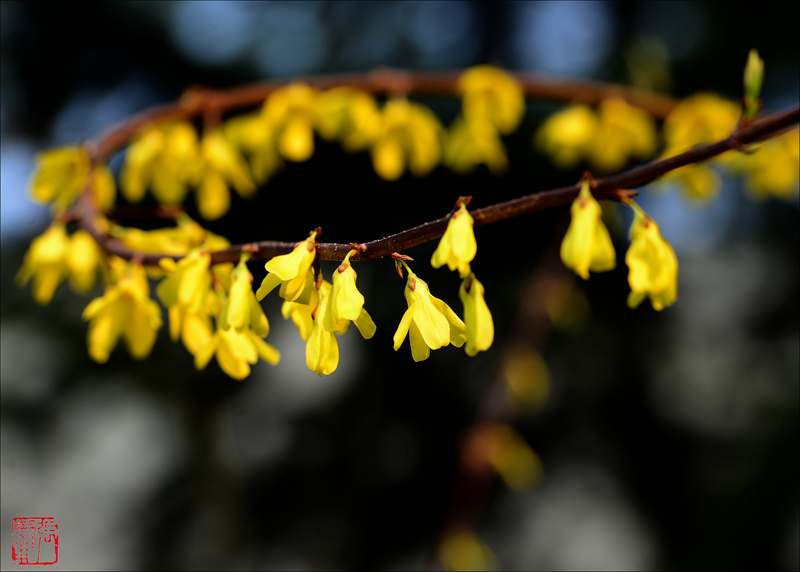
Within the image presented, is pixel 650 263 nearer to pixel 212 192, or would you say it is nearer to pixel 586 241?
pixel 586 241

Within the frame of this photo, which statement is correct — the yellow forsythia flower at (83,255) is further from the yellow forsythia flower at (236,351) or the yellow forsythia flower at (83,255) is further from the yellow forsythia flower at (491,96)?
the yellow forsythia flower at (491,96)

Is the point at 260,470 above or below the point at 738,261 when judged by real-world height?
below

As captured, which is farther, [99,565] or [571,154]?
[99,565]

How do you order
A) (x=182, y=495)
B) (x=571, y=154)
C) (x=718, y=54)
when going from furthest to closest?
1. (x=182, y=495)
2. (x=718, y=54)
3. (x=571, y=154)

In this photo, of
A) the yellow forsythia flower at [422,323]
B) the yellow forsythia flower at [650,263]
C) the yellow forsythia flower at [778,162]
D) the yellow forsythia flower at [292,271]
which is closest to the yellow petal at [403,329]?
the yellow forsythia flower at [422,323]

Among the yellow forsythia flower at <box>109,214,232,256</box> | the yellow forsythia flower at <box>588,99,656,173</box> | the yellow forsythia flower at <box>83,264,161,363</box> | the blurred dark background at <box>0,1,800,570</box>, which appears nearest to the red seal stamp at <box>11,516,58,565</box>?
the blurred dark background at <box>0,1,800,570</box>

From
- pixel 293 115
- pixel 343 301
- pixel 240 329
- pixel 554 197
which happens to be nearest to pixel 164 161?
pixel 293 115

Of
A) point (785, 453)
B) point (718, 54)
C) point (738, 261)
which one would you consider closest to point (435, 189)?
point (718, 54)

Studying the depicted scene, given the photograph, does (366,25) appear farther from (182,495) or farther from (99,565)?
(99,565)
